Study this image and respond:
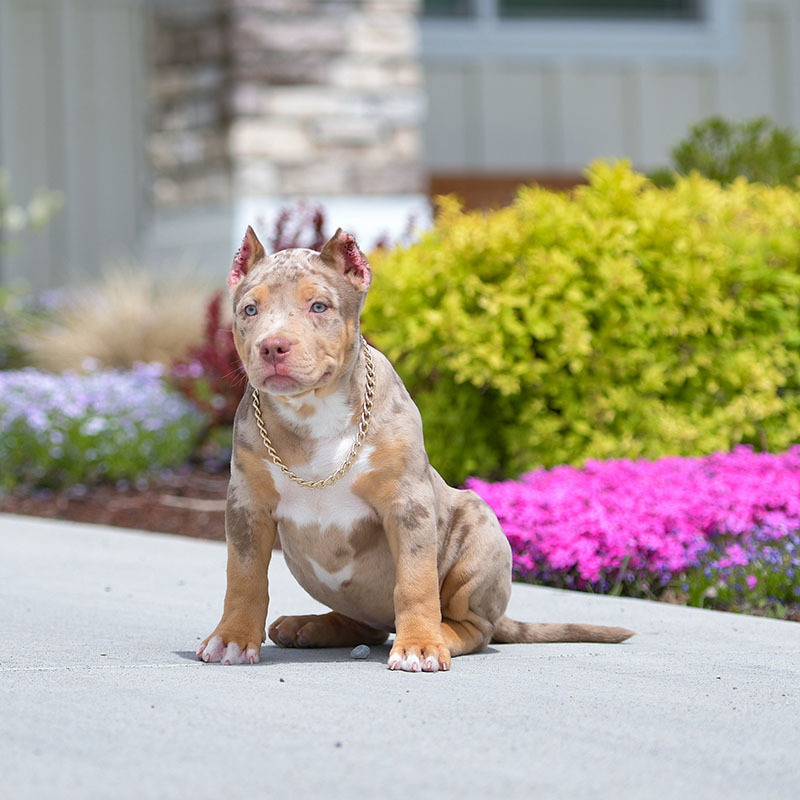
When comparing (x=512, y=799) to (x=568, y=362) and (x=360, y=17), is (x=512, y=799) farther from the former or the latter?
(x=360, y=17)

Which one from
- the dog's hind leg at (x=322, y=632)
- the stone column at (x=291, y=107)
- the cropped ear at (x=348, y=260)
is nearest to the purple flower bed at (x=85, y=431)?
the stone column at (x=291, y=107)

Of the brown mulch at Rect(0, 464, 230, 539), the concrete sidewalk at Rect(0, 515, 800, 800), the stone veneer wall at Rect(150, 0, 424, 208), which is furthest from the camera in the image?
the stone veneer wall at Rect(150, 0, 424, 208)

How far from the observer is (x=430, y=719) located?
109 inches

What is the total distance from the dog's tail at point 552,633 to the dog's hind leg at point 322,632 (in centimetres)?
36

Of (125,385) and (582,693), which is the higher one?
(125,385)

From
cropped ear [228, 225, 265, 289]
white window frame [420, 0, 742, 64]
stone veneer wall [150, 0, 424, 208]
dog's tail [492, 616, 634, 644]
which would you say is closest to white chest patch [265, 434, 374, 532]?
cropped ear [228, 225, 265, 289]

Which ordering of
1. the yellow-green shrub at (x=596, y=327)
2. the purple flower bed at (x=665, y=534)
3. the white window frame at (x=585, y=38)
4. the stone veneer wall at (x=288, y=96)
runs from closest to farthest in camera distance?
the purple flower bed at (x=665, y=534) < the yellow-green shrub at (x=596, y=327) < the stone veneer wall at (x=288, y=96) < the white window frame at (x=585, y=38)

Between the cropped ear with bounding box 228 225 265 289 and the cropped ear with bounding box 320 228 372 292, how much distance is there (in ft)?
0.60

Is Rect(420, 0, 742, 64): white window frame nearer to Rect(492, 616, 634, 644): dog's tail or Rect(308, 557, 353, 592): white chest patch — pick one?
Rect(492, 616, 634, 644): dog's tail

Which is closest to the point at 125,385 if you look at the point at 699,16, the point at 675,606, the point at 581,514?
the point at 581,514

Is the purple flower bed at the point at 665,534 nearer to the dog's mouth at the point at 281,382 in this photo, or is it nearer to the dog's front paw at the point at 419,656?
the dog's front paw at the point at 419,656

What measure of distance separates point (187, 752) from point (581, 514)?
315cm

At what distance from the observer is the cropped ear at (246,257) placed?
3502mm

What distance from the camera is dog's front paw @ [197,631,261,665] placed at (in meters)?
3.43
